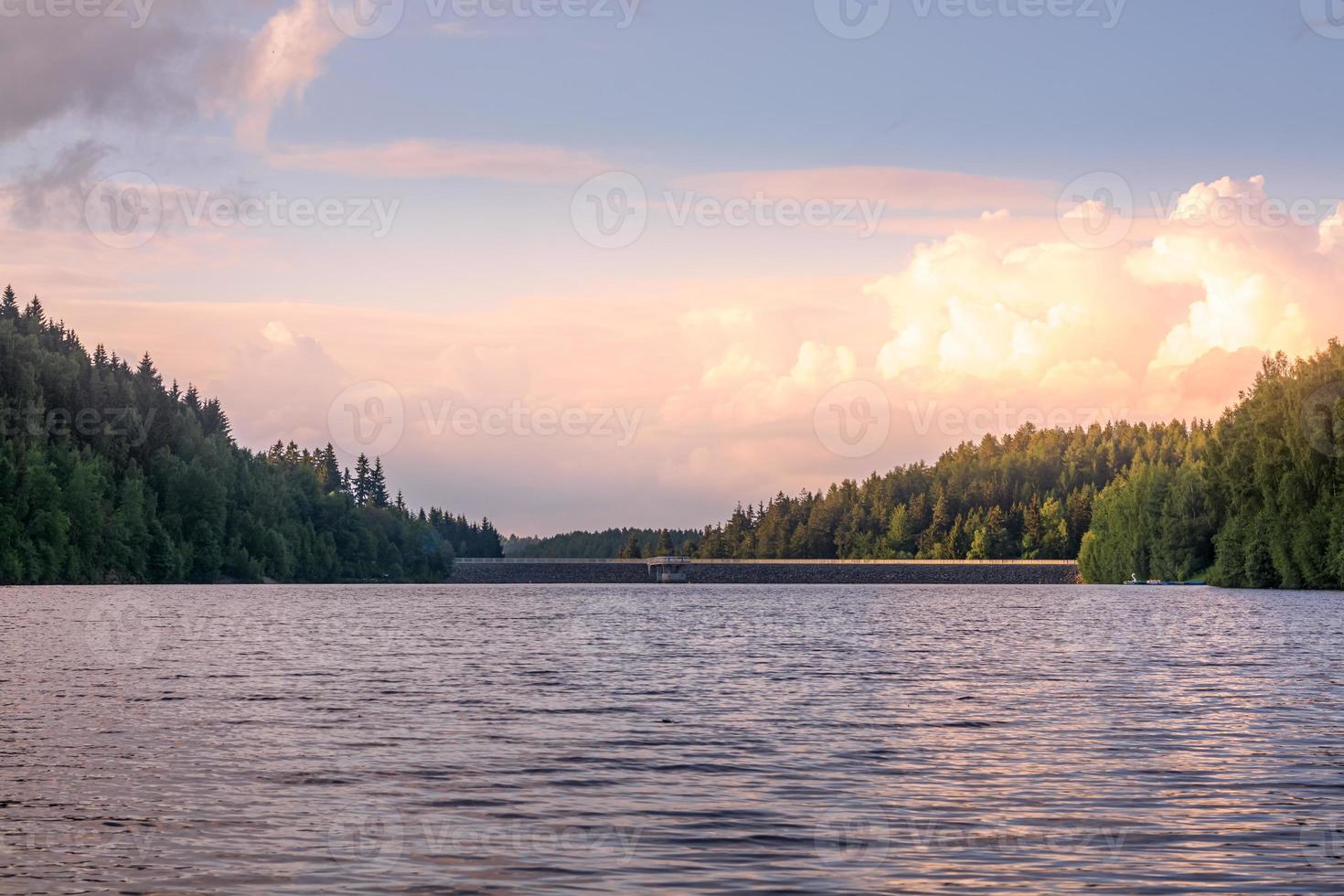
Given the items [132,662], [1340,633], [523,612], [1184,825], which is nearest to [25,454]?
[523,612]

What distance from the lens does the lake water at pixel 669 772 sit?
1875 cm

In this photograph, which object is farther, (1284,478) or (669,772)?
(1284,478)

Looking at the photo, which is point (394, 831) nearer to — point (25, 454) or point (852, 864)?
point (852, 864)

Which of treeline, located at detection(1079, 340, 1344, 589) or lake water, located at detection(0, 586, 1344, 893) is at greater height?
treeline, located at detection(1079, 340, 1344, 589)

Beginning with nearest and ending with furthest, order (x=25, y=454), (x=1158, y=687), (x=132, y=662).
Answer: (x=1158, y=687), (x=132, y=662), (x=25, y=454)

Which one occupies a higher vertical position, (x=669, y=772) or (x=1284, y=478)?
(x=1284, y=478)

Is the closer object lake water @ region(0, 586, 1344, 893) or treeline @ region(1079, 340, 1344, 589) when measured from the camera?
lake water @ region(0, 586, 1344, 893)

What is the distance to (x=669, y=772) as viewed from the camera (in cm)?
2709

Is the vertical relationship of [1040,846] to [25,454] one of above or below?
below

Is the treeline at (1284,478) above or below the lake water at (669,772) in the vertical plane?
above

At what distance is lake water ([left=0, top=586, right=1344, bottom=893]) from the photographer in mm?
18750

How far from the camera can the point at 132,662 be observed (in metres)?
53.8

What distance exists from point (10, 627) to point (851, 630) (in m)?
46.1

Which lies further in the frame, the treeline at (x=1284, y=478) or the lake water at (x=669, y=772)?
the treeline at (x=1284, y=478)
